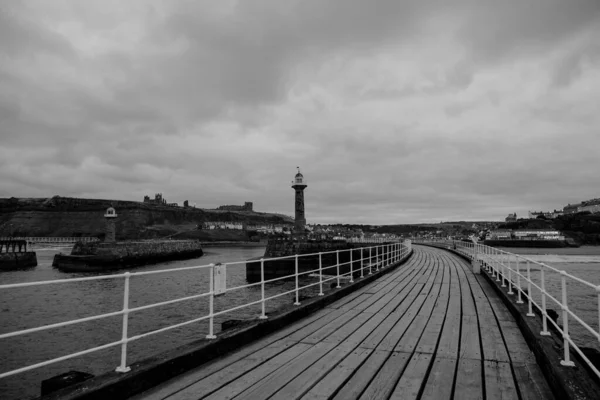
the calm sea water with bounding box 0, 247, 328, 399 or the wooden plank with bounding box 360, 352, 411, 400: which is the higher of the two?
the wooden plank with bounding box 360, 352, 411, 400

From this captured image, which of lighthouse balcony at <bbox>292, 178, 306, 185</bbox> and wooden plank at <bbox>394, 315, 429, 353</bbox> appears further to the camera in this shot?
lighthouse balcony at <bbox>292, 178, 306, 185</bbox>

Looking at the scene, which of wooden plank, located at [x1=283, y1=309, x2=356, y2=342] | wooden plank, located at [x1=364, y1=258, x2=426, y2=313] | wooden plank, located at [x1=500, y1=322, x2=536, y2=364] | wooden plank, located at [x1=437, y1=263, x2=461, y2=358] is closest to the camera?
wooden plank, located at [x1=500, y1=322, x2=536, y2=364]

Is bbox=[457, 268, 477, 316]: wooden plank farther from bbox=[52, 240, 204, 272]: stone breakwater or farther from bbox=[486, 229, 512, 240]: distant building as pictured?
bbox=[486, 229, 512, 240]: distant building

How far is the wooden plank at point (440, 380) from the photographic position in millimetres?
3084

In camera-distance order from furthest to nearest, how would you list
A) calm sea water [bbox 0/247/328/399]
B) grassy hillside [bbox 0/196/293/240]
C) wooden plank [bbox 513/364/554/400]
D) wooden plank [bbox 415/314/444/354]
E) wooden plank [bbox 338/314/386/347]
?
grassy hillside [bbox 0/196/293/240] → calm sea water [bbox 0/247/328/399] → wooden plank [bbox 338/314/386/347] → wooden plank [bbox 415/314/444/354] → wooden plank [bbox 513/364/554/400]

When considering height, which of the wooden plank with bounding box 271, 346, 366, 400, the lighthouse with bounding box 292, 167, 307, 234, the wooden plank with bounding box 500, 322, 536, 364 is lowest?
the wooden plank with bounding box 500, 322, 536, 364

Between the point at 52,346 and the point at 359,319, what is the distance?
39.0 ft

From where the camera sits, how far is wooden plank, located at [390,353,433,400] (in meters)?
3.10

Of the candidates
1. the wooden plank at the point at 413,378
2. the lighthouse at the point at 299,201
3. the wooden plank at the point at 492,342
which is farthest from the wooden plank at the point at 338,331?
the lighthouse at the point at 299,201

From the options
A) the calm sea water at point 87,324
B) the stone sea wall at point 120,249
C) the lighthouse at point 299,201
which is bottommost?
the calm sea water at point 87,324

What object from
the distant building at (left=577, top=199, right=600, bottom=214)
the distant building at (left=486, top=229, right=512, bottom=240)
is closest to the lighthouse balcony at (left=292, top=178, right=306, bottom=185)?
the distant building at (left=486, top=229, right=512, bottom=240)

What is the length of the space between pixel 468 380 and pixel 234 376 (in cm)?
220

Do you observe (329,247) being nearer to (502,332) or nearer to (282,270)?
(282,270)

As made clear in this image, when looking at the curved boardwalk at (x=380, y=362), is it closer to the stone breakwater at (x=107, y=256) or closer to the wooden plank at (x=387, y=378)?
the wooden plank at (x=387, y=378)
